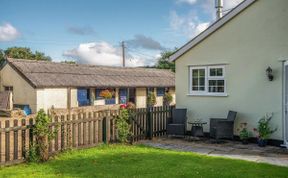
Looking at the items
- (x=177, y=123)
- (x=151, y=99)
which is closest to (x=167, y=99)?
(x=151, y=99)

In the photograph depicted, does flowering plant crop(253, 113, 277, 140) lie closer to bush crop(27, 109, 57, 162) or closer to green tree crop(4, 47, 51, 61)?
bush crop(27, 109, 57, 162)

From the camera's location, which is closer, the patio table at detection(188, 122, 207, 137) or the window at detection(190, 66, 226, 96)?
the patio table at detection(188, 122, 207, 137)

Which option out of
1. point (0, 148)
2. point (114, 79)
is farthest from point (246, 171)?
point (114, 79)

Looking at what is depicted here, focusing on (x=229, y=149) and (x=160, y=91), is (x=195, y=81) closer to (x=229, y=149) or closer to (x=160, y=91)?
(x=229, y=149)

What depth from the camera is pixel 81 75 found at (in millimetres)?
25469

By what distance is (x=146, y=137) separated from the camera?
36.6ft

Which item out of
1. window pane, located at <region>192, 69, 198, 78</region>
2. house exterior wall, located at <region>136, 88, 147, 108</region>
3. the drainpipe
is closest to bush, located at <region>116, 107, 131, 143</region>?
window pane, located at <region>192, 69, 198, 78</region>

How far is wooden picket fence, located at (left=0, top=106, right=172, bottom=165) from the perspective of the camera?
7.15 meters

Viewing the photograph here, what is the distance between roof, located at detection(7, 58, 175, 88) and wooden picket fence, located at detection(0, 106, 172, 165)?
40.7 feet

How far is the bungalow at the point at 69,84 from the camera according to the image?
2139cm

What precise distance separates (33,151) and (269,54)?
8406mm

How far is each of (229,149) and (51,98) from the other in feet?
53.0

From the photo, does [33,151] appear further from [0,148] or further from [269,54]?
[269,54]

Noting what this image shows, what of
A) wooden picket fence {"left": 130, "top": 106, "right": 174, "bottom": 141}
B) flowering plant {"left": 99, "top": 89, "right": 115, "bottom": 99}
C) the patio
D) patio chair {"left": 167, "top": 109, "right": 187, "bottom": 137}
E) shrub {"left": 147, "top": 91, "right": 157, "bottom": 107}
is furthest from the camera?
shrub {"left": 147, "top": 91, "right": 157, "bottom": 107}
